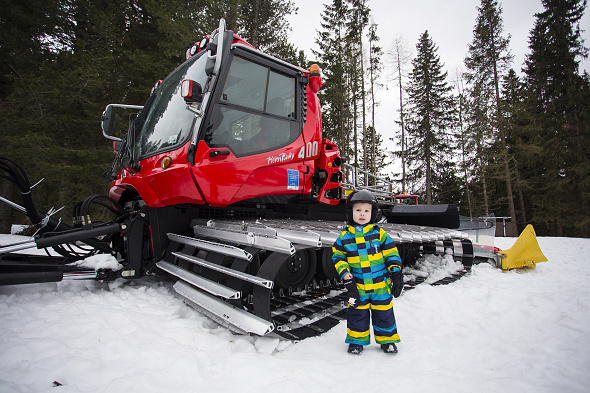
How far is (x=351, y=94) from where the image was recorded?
73.5ft

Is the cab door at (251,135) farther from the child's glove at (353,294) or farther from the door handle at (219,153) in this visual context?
the child's glove at (353,294)

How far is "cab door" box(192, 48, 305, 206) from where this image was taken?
9.87 feet

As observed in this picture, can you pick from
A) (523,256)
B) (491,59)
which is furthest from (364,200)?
(491,59)

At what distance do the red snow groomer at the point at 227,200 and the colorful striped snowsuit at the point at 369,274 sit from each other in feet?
0.76

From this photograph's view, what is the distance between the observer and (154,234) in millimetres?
3650

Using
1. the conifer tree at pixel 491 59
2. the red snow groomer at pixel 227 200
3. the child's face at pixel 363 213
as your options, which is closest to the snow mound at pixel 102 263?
the red snow groomer at pixel 227 200

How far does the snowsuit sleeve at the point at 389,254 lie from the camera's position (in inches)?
95.5

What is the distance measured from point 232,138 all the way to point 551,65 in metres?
28.0

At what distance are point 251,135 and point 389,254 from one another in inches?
75.9

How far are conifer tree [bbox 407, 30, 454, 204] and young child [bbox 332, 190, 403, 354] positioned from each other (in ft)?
84.0

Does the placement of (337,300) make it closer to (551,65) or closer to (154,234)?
(154,234)

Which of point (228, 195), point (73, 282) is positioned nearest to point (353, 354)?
point (228, 195)

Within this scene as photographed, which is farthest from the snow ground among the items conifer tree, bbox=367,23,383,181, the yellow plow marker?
conifer tree, bbox=367,23,383,181

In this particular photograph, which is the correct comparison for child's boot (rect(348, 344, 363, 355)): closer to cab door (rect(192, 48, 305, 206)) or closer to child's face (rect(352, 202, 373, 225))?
child's face (rect(352, 202, 373, 225))
